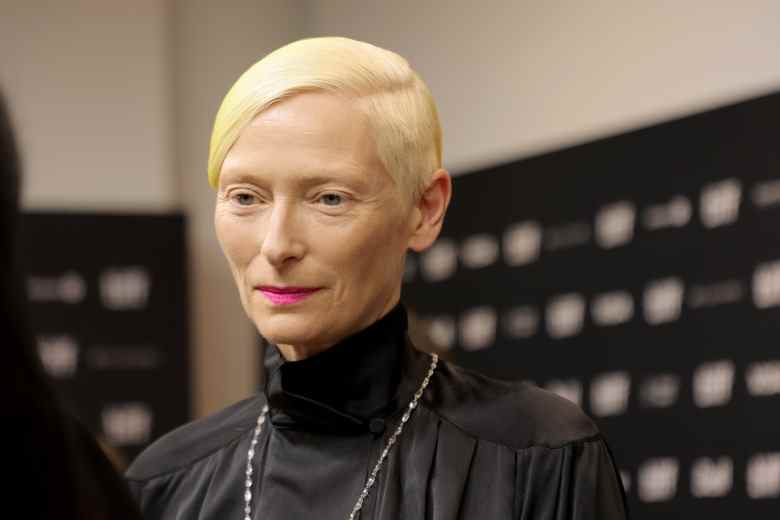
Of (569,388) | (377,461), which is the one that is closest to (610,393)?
(569,388)

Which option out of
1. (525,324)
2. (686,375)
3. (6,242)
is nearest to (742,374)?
(686,375)

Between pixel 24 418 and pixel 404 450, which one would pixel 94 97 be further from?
pixel 24 418

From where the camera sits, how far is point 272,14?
480 cm

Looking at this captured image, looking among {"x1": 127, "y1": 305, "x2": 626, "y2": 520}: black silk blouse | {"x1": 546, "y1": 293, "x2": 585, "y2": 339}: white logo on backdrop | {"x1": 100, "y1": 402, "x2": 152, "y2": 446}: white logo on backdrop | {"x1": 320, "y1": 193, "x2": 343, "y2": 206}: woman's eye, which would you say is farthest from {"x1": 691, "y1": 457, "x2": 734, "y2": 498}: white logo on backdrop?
{"x1": 100, "y1": 402, "x2": 152, "y2": 446}: white logo on backdrop

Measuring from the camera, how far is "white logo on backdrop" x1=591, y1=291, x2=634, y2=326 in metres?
3.43

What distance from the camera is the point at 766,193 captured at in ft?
9.91

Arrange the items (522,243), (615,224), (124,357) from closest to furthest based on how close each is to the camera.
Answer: (615,224) < (522,243) < (124,357)

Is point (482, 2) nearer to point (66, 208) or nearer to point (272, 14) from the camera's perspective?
point (272, 14)

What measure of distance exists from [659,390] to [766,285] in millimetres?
443

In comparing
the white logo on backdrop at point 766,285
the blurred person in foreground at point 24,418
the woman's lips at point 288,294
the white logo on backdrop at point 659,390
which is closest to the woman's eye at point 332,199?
the woman's lips at point 288,294

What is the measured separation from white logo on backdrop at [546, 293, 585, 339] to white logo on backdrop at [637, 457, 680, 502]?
0.42m

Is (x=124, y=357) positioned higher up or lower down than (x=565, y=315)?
lower down

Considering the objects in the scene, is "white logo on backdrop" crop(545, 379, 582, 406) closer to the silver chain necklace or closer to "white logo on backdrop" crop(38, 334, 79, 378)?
"white logo on backdrop" crop(38, 334, 79, 378)

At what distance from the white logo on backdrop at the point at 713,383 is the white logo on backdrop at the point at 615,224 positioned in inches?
15.8
